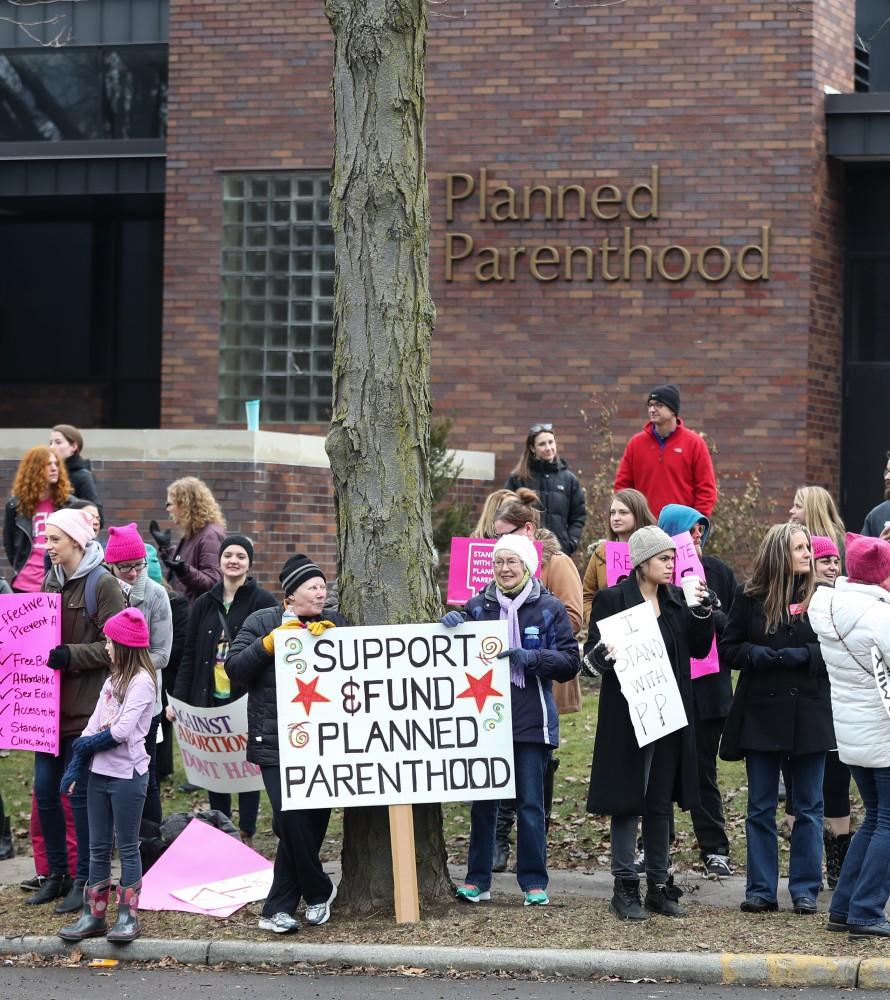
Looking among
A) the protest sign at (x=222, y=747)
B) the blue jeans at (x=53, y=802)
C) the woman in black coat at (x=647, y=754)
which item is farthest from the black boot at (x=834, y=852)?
the blue jeans at (x=53, y=802)

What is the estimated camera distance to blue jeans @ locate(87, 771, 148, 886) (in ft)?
25.5

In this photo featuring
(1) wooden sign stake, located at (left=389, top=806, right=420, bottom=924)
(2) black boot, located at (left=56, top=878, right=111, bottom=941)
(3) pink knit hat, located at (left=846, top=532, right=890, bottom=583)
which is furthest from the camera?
(1) wooden sign stake, located at (left=389, top=806, right=420, bottom=924)

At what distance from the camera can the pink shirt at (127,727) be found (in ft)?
25.5

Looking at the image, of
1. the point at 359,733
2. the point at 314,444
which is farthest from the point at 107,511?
the point at 359,733

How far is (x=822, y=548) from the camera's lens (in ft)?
27.3

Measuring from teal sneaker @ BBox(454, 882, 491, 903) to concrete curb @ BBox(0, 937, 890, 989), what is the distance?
0.81 m

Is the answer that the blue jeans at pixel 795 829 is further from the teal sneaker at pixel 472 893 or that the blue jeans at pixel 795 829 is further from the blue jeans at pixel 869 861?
the teal sneaker at pixel 472 893

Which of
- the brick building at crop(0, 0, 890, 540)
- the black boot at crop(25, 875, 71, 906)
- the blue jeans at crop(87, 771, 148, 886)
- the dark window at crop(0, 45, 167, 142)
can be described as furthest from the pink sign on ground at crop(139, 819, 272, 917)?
the dark window at crop(0, 45, 167, 142)

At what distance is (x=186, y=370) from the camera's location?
17453 millimetres

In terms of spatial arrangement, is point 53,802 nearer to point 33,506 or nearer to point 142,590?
point 142,590

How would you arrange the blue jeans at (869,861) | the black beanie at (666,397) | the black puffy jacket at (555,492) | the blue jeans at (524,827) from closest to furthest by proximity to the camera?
the blue jeans at (869,861) < the blue jeans at (524,827) < the black beanie at (666,397) < the black puffy jacket at (555,492)

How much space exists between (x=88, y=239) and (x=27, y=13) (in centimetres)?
291

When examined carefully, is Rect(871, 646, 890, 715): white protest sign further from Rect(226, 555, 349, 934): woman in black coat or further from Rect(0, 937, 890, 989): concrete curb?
Rect(226, 555, 349, 934): woman in black coat

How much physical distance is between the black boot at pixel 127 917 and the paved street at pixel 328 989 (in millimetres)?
286
